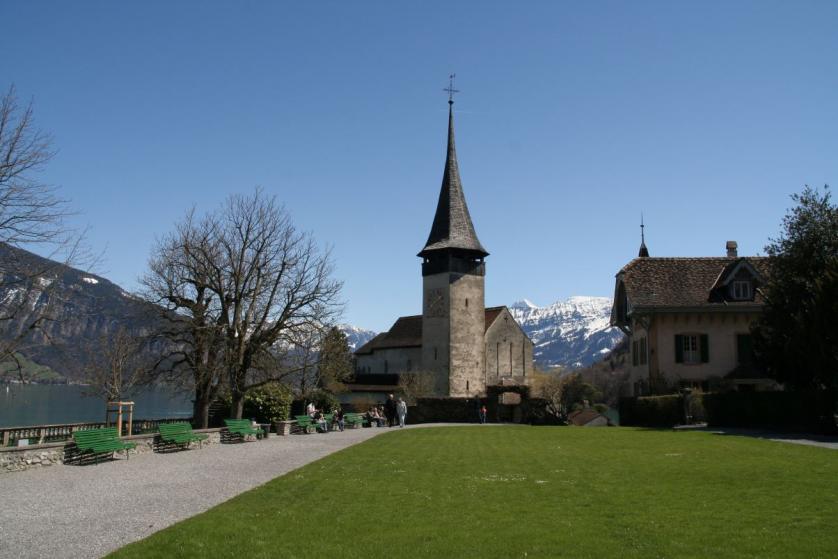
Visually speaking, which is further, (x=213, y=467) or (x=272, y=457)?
(x=272, y=457)

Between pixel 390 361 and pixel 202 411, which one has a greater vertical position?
pixel 390 361

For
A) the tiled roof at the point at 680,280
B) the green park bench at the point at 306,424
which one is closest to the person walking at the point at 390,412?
the green park bench at the point at 306,424

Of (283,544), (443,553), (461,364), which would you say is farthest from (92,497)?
(461,364)

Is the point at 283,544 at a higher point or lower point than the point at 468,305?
lower

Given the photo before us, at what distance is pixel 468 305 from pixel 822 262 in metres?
40.1

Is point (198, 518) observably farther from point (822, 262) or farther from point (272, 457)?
point (822, 262)

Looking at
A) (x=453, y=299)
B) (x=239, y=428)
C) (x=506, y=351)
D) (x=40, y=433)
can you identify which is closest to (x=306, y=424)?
(x=239, y=428)

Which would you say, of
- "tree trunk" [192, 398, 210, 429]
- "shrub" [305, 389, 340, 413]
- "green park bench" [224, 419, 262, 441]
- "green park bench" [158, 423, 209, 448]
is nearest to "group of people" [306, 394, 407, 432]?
"shrub" [305, 389, 340, 413]

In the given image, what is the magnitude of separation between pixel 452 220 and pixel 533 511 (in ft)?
196

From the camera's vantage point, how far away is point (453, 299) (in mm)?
68375

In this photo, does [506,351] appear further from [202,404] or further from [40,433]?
[40,433]

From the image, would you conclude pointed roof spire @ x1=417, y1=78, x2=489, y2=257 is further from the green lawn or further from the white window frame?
the green lawn

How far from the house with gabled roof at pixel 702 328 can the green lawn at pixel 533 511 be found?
20350mm

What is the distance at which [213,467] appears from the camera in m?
18.9
